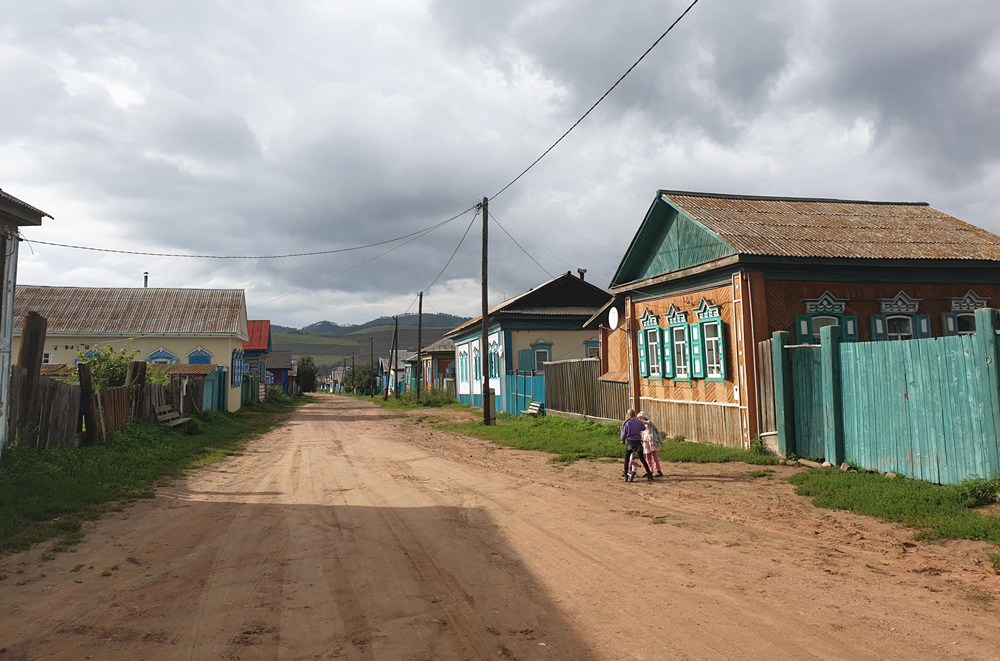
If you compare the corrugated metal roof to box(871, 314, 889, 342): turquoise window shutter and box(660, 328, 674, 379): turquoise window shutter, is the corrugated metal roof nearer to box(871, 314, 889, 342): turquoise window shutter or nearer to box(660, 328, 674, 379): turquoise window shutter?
box(660, 328, 674, 379): turquoise window shutter

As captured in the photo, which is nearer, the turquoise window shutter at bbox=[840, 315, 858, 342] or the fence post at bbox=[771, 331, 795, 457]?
the fence post at bbox=[771, 331, 795, 457]

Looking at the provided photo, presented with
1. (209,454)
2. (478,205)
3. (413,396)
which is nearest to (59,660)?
(209,454)

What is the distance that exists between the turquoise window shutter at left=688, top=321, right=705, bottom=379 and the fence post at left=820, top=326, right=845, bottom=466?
11.6ft

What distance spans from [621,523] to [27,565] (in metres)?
6.23

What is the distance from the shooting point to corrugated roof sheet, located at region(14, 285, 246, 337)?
94.8 ft

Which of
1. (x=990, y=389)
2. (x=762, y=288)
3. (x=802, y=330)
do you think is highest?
(x=762, y=288)

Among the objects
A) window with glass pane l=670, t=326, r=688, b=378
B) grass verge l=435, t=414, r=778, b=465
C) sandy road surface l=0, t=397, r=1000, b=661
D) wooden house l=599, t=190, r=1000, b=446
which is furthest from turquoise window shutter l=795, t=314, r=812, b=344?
sandy road surface l=0, t=397, r=1000, b=661

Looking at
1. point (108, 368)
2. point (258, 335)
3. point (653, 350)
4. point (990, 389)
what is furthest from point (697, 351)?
point (258, 335)

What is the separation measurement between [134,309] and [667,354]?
87.5ft

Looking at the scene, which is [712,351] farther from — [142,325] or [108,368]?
[142,325]

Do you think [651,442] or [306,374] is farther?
[306,374]

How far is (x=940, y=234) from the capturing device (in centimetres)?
1559

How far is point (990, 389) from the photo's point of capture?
7.96 m

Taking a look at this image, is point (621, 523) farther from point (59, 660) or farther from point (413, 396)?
point (413, 396)
